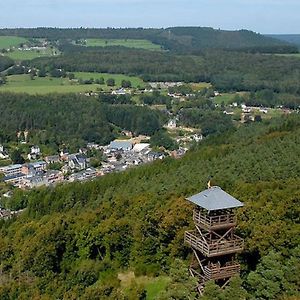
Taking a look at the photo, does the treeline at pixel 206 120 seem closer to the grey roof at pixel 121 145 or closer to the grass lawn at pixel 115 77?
the grey roof at pixel 121 145

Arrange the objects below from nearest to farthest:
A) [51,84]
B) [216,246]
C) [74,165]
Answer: [216,246]
[74,165]
[51,84]

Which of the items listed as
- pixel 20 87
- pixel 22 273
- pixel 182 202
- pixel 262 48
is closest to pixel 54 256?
pixel 22 273

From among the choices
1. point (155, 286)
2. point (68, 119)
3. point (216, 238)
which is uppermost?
point (216, 238)

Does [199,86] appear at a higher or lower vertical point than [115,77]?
lower

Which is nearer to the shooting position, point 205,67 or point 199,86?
point 199,86

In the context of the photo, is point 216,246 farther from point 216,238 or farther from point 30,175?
point 30,175

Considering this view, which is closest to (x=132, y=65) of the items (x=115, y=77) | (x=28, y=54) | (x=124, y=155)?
(x=115, y=77)

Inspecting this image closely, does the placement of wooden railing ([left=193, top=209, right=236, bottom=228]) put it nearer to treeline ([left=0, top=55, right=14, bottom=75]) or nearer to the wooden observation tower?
the wooden observation tower
